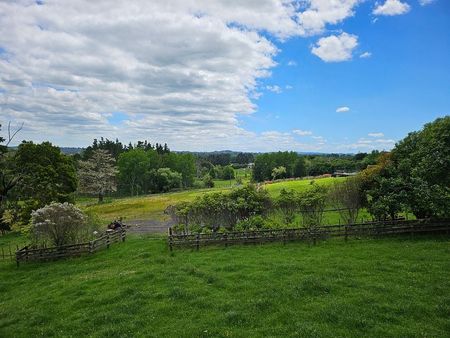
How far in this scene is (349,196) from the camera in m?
25.7

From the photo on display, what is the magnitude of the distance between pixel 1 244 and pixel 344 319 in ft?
110

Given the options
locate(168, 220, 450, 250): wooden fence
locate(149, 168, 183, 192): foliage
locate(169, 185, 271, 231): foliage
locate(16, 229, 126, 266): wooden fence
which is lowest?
locate(16, 229, 126, 266): wooden fence

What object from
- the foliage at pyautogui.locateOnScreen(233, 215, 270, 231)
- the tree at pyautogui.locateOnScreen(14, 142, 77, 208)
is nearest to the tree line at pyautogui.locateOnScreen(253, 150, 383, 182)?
the tree at pyautogui.locateOnScreen(14, 142, 77, 208)

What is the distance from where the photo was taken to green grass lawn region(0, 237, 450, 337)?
1015cm

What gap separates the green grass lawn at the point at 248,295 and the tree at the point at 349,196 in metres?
5.90

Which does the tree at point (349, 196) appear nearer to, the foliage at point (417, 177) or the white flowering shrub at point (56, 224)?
the foliage at point (417, 177)

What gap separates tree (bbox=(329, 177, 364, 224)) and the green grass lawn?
19.4 feet

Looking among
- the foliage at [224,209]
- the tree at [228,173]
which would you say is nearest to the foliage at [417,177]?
the foliage at [224,209]

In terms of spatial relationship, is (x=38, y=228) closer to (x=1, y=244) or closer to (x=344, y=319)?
(x=1, y=244)

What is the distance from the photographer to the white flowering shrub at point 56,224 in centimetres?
2259

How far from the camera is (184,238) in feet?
73.0

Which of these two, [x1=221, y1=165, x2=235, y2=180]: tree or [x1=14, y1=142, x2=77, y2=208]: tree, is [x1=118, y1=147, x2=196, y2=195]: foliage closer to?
[x1=221, y1=165, x2=235, y2=180]: tree

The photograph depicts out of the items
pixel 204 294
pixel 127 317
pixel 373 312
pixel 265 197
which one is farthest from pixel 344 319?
pixel 265 197

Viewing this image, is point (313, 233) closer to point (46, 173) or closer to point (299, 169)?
point (46, 173)
